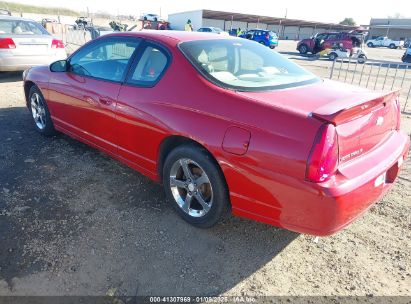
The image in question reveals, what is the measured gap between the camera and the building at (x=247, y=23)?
1908 inches

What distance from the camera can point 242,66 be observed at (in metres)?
3.19

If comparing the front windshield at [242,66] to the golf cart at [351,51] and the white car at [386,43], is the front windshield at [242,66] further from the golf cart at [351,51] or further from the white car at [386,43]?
Answer: the white car at [386,43]

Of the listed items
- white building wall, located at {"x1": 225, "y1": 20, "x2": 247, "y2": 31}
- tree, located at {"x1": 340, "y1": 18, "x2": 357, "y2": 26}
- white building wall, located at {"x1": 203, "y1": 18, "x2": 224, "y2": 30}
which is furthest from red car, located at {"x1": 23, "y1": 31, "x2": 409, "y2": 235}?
tree, located at {"x1": 340, "y1": 18, "x2": 357, "y2": 26}

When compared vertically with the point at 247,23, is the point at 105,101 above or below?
above

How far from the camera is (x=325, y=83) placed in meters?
3.16

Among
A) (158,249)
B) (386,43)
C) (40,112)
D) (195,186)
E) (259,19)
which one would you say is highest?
(195,186)

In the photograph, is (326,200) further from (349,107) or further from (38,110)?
(38,110)

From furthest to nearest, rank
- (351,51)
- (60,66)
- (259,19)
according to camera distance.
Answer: (259,19) → (351,51) → (60,66)

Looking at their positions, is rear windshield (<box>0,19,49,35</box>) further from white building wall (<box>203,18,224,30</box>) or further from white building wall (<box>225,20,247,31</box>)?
white building wall (<box>225,20,247,31</box>)

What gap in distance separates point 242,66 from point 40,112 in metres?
3.18

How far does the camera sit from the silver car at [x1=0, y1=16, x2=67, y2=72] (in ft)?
25.6

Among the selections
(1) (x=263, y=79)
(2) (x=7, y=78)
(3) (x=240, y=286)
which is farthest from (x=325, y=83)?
(2) (x=7, y=78)

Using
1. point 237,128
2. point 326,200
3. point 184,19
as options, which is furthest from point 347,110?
point 184,19

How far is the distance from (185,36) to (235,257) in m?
2.10
